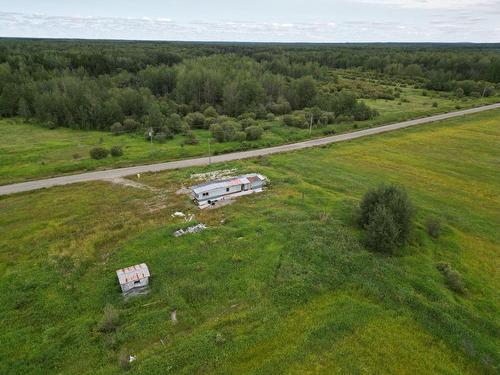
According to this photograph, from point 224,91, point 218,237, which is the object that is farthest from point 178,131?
point 218,237

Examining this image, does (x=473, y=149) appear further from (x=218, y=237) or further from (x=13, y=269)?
(x=13, y=269)

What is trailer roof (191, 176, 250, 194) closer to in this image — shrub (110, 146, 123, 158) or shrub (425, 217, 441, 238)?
shrub (425, 217, 441, 238)

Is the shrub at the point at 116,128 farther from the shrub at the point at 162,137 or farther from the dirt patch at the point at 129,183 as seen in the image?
the dirt patch at the point at 129,183

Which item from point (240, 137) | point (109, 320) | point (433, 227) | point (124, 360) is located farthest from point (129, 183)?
point (433, 227)

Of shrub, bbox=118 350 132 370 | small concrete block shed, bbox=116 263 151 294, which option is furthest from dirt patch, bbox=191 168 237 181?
Answer: shrub, bbox=118 350 132 370

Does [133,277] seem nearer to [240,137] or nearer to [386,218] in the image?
[386,218]
